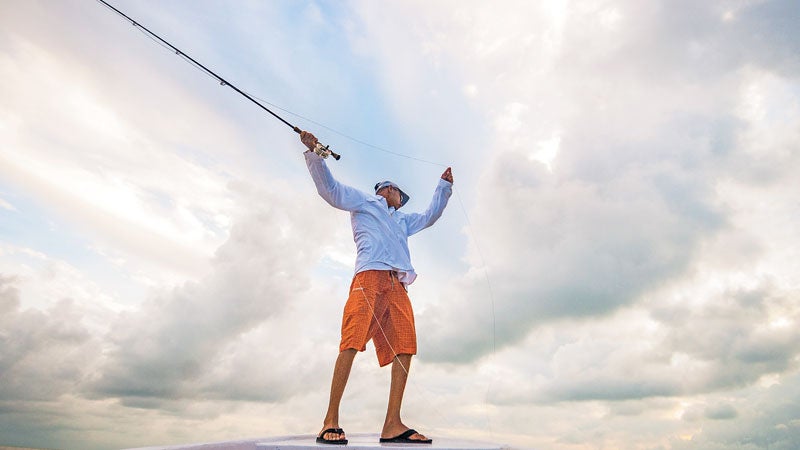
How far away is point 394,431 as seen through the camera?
196 inches

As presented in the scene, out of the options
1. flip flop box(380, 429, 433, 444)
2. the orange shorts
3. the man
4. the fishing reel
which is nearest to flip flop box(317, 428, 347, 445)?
the man

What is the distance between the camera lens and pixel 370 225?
5699mm

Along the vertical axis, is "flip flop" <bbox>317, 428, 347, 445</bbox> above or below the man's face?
below

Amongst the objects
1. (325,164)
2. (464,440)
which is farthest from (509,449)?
(325,164)

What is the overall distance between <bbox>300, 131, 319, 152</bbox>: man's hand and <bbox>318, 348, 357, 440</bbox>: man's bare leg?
6.86 feet

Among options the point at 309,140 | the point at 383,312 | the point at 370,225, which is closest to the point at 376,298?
the point at 383,312

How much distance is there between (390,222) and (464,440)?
245 centimetres

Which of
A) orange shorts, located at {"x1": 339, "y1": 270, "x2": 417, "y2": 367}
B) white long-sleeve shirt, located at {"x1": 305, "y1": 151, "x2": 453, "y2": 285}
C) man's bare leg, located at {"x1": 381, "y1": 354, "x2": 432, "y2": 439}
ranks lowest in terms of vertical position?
man's bare leg, located at {"x1": 381, "y1": 354, "x2": 432, "y2": 439}

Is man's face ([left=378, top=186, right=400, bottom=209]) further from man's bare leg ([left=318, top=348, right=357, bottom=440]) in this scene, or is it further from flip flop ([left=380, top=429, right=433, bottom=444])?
flip flop ([left=380, top=429, right=433, bottom=444])

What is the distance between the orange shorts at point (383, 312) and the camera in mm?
5195

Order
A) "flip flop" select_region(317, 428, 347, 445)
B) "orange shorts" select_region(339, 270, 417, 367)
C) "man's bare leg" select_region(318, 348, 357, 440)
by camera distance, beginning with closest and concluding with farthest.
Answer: "flip flop" select_region(317, 428, 347, 445), "man's bare leg" select_region(318, 348, 357, 440), "orange shorts" select_region(339, 270, 417, 367)

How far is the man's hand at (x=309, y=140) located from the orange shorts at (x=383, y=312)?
142cm

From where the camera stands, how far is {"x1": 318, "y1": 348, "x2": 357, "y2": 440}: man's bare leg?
4.77m

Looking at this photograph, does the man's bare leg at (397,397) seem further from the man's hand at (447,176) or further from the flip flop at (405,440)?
the man's hand at (447,176)
